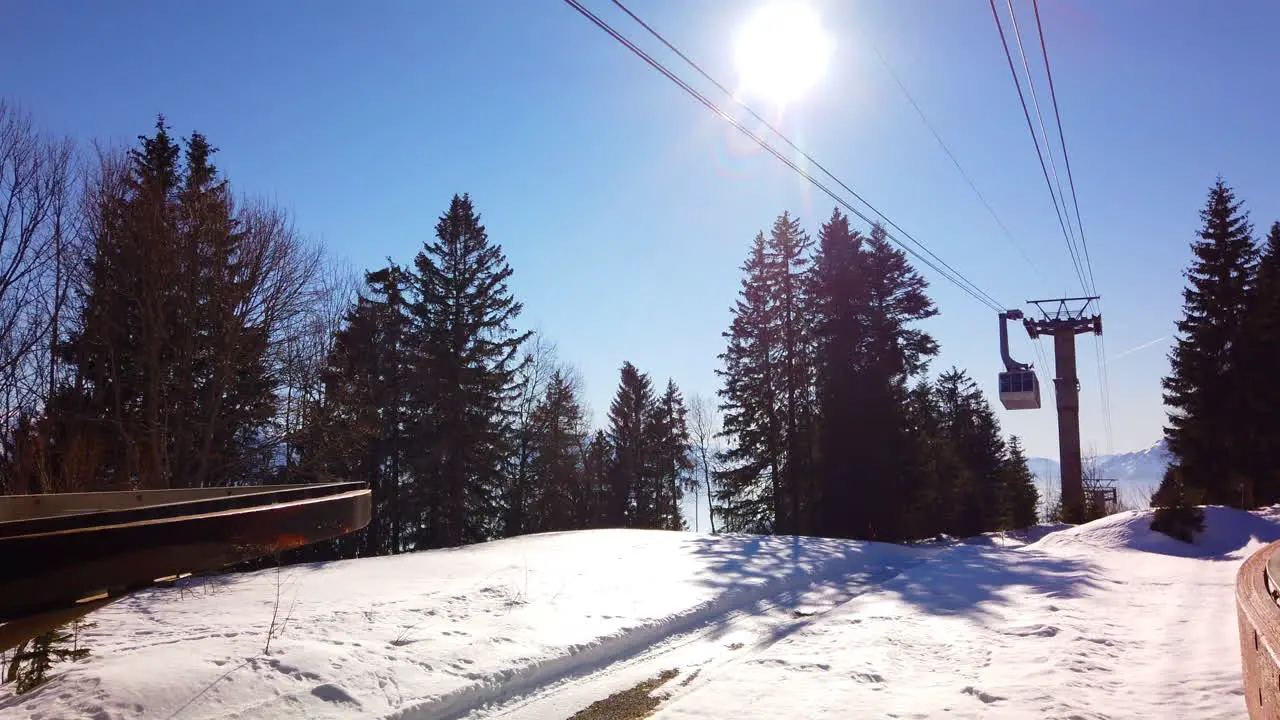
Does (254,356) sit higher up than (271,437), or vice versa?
(254,356)

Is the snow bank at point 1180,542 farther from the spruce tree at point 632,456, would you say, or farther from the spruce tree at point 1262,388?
the spruce tree at point 632,456

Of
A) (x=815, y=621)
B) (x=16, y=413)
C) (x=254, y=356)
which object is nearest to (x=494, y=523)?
(x=254, y=356)

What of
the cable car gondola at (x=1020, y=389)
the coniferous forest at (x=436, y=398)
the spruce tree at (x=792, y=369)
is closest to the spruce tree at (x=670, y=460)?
the coniferous forest at (x=436, y=398)

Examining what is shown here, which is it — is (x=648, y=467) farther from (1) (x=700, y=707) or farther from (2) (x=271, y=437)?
(1) (x=700, y=707)

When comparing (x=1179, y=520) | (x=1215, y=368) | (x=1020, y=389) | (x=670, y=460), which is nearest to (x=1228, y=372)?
(x=1215, y=368)

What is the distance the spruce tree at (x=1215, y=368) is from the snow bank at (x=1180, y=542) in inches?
530

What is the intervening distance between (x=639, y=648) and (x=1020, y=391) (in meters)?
25.5

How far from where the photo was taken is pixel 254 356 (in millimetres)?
17719

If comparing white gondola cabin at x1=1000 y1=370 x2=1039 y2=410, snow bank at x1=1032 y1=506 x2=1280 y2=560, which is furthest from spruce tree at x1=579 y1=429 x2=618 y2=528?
snow bank at x1=1032 y1=506 x2=1280 y2=560

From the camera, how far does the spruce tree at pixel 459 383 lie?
3216 cm

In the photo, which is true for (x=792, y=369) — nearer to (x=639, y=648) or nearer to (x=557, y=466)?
(x=557, y=466)

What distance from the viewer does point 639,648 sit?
23.2 ft

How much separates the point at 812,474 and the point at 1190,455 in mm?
17453

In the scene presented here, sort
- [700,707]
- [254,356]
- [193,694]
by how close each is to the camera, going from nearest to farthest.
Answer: [193,694], [700,707], [254,356]
